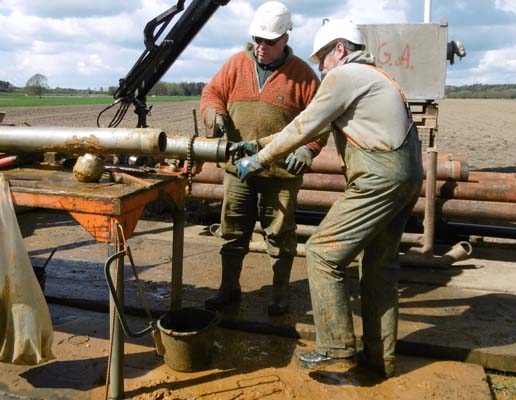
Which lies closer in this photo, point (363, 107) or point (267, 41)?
point (363, 107)

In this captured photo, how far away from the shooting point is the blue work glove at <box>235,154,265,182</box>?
3.22 metres

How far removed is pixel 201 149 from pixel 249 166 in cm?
31

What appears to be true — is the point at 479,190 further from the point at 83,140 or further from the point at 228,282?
the point at 83,140

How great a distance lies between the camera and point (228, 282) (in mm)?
4109

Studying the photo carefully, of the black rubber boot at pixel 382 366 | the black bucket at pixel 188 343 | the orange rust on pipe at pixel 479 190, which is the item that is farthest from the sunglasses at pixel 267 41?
the orange rust on pipe at pixel 479 190

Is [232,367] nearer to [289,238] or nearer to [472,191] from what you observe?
[289,238]

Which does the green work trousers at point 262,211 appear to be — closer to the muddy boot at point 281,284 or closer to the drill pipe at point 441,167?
the muddy boot at point 281,284

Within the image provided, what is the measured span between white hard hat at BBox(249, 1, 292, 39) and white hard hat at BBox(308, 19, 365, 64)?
60 centimetres

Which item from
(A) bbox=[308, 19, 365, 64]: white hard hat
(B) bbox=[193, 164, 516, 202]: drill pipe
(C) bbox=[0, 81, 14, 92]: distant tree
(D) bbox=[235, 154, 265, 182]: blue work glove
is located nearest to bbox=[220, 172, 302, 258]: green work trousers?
(D) bbox=[235, 154, 265, 182]: blue work glove

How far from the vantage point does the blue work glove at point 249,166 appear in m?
3.22

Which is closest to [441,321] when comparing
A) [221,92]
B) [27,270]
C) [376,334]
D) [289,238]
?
[376,334]

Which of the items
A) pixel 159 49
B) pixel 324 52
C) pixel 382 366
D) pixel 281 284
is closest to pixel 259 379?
pixel 382 366

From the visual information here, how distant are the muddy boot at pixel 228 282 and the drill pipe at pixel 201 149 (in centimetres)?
101

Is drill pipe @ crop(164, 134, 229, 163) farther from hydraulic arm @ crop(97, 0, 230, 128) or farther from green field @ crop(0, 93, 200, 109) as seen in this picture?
green field @ crop(0, 93, 200, 109)
